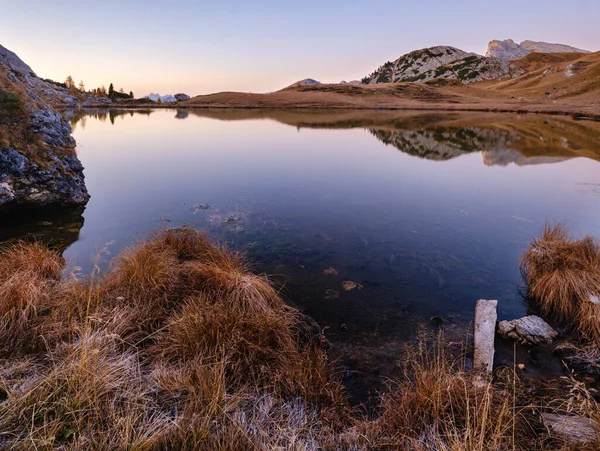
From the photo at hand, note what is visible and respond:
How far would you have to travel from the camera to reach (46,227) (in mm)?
12281

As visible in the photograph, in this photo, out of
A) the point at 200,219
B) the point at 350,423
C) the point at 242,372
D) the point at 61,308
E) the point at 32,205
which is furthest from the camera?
the point at 200,219

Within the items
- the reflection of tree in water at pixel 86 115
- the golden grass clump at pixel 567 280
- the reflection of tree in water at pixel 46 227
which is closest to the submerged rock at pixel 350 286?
the golden grass clump at pixel 567 280

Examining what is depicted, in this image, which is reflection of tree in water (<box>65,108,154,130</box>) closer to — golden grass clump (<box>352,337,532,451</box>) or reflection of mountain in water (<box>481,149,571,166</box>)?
reflection of mountain in water (<box>481,149,571,166</box>)

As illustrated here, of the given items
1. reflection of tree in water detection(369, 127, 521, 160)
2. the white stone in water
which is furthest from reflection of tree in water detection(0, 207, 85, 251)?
reflection of tree in water detection(369, 127, 521, 160)

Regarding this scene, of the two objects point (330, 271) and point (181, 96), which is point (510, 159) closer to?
point (330, 271)

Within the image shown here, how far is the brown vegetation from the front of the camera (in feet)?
11.6

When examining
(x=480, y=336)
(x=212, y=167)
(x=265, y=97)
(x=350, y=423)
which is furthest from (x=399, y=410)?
(x=265, y=97)

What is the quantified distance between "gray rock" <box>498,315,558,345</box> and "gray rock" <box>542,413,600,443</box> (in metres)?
2.55

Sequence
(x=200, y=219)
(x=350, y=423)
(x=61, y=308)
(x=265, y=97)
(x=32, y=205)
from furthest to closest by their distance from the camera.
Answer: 1. (x=265, y=97)
2. (x=200, y=219)
3. (x=32, y=205)
4. (x=61, y=308)
5. (x=350, y=423)

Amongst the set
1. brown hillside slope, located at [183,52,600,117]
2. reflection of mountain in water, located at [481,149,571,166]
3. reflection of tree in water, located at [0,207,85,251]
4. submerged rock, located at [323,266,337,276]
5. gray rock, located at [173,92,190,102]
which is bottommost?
submerged rock, located at [323,266,337,276]

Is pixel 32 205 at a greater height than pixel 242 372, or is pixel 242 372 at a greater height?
pixel 32 205

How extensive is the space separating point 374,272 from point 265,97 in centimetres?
13552

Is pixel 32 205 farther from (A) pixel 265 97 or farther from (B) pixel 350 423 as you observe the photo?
(A) pixel 265 97

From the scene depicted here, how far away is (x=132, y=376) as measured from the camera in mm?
4496
